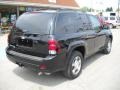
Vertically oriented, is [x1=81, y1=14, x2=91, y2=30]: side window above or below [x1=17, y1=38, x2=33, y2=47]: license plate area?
above

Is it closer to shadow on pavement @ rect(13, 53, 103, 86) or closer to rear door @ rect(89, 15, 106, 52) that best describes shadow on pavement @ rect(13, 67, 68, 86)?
shadow on pavement @ rect(13, 53, 103, 86)

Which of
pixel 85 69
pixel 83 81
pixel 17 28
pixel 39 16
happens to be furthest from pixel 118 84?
pixel 17 28

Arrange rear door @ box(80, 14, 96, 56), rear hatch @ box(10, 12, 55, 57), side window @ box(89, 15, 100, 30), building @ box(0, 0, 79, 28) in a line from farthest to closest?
1. building @ box(0, 0, 79, 28)
2. side window @ box(89, 15, 100, 30)
3. rear door @ box(80, 14, 96, 56)
4. rear hatch @ box(10, 12, 55, 57)

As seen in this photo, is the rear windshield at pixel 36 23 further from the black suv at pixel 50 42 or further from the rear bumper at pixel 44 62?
the rear bumper at pixel 44 62

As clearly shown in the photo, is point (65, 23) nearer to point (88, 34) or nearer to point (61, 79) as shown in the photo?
point (88, 34)

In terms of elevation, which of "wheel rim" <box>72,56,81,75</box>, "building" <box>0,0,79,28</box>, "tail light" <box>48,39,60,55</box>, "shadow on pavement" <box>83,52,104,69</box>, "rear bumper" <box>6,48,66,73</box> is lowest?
"shadow on pavement" <box>83,52,104,69</box>

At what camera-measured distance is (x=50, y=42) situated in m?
4.85

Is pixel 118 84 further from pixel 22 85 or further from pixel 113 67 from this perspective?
pixel 22 85

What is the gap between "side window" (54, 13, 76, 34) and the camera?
5134 mm

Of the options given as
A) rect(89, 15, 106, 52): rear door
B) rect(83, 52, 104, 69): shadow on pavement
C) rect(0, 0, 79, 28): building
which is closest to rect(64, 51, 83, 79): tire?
rect(83, 52, 104, 69): shadow on pavement

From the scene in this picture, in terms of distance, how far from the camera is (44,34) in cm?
498

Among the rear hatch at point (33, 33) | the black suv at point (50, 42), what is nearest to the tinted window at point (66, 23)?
the black suv at point (50, 42)

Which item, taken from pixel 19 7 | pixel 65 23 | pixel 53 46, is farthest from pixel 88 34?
pixel 19 7

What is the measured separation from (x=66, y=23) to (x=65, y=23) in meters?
0.05
